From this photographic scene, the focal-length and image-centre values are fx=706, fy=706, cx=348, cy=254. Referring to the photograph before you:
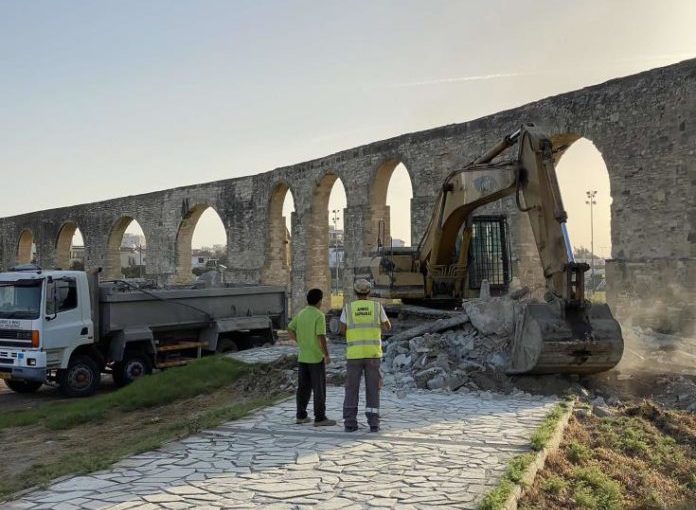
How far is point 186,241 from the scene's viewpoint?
2944cm

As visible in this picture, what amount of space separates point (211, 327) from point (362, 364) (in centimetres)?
682

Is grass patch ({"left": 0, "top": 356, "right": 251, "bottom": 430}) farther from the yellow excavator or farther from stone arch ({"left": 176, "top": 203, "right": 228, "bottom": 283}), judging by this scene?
stone arch ({"left": 176, "top": 203, "right": 228, "bottom": 283})

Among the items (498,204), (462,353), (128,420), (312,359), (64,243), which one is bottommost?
(128,420)

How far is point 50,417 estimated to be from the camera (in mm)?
8742

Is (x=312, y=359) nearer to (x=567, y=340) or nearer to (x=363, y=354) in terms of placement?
(x=363, y=354)

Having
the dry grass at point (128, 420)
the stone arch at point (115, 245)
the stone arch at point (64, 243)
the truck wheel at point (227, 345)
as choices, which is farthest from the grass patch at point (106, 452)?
the stone arch at point (64, 243)

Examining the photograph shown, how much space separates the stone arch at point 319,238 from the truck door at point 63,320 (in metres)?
12.1

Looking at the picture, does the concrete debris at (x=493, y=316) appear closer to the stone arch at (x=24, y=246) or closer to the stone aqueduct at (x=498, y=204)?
the stone aqueduct at (x=498, y=204)

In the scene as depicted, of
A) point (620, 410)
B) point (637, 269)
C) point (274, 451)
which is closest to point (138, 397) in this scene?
point (274, 451)

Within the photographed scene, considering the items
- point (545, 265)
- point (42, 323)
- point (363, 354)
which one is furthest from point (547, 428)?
point (42, 323)

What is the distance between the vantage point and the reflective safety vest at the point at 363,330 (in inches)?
240

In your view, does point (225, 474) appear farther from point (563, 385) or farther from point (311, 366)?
point (563, 385)

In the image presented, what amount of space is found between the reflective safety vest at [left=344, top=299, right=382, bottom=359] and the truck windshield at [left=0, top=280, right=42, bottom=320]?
6026 mm

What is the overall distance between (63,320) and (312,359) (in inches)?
225
